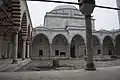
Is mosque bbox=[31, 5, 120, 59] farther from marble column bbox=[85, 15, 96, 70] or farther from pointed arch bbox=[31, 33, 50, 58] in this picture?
marble column bbox=[85, 15, 96, 70]

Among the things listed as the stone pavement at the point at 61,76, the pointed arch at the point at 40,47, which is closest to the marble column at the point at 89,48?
the stone pavement at the point at 61,76

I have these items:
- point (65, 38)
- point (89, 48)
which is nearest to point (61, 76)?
point (89, 48)

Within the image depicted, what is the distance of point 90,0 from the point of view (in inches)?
213

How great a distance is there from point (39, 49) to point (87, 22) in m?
21.5

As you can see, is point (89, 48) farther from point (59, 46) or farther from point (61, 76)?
point (59, 46)

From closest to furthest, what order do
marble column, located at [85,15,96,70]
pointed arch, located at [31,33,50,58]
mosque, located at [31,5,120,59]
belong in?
marble column, located at [85,15,96,70]
mosque, located at [31,5,120,59]
pointed arch, located at [31,33,50,58]

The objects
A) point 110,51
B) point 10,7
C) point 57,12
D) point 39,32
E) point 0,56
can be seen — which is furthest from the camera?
point 57,12

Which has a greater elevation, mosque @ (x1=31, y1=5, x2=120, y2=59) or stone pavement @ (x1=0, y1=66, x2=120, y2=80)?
mosque @ (x1=31, y1=5, x2=120, y2=59)

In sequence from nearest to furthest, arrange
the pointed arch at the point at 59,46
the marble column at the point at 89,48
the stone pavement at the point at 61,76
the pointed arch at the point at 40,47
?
the stone pavement at the point at 61,76 → the marble column at the point at 89,48 → the pointed arch at the point at 40,47 → the pointed arch at the point at 59,46

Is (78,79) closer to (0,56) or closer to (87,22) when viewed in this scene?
(87,22)

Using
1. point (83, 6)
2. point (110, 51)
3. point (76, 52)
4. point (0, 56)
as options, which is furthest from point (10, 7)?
point (110, 51)

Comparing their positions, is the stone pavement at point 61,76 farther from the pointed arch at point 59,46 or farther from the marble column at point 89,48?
the pointed arch at point 59,46

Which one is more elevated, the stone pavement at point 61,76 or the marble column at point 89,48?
the marble column at point 89,48

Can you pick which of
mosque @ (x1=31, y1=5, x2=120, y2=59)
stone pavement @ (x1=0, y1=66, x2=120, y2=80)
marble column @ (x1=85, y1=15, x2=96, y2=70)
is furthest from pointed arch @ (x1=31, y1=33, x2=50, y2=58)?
stone pavement @ (x1=0, y1=66, x2=120, y2=80)
